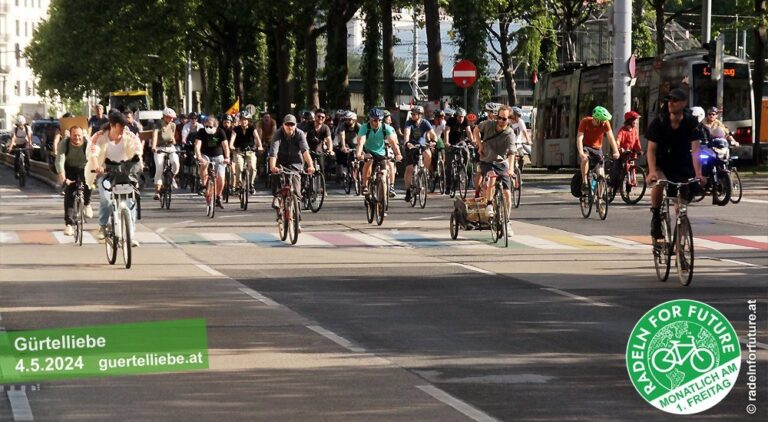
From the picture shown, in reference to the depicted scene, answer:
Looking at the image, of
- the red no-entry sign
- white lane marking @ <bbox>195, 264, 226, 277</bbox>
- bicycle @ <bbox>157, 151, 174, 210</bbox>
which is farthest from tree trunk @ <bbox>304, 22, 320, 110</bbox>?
white lane marking @ <bbox>195, 264, 226, 277</bbox>

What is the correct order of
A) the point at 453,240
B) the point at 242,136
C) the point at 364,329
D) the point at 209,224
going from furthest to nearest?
1. the point at 242,136
2. the point at 209,224
3. the point at 453,240
4. the point at 364,329

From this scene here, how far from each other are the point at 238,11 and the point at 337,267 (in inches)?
1411

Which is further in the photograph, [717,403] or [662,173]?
[662,173]

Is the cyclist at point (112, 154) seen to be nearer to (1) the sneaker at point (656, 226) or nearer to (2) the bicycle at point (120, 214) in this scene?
(2) the bicycle at point (120, 214)

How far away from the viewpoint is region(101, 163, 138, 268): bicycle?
59.9ft

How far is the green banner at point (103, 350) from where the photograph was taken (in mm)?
10547

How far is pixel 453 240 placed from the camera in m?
22.4

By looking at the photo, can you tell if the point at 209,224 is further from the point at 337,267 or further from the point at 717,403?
the point at 717,403

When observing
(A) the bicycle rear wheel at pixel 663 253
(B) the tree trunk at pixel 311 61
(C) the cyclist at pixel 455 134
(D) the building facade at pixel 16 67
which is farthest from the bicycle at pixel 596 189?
(D) the building facade at pixel 16 67

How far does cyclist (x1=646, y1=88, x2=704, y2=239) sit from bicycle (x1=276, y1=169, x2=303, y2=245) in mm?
7375

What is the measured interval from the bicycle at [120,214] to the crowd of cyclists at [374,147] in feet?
0.66

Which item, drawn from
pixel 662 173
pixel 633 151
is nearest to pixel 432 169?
pixel 633 151

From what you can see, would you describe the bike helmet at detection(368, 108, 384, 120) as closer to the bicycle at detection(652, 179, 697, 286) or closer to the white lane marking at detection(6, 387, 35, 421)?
the bicycle at detection(652, 179, 697, 286)

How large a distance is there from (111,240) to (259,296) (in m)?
3.95
